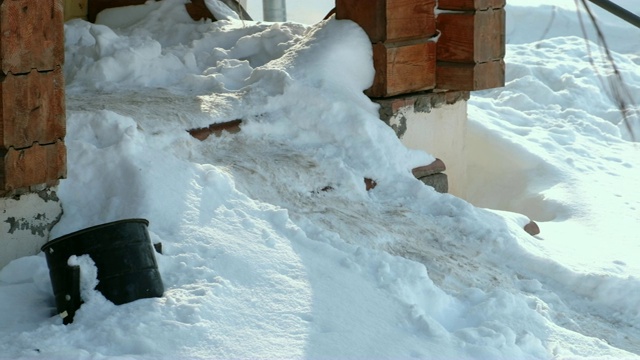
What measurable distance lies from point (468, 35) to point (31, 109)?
305 cm

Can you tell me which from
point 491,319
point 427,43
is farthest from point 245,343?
point 427,43

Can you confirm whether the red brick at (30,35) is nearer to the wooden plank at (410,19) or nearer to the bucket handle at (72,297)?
the bucket handle at (72,297)

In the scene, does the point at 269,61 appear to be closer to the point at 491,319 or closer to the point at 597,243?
the point at 597,243

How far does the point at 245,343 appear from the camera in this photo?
144 inches

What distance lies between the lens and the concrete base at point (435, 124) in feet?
20.7

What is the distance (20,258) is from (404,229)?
1.81 m

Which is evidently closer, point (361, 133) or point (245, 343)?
point (245, 343)

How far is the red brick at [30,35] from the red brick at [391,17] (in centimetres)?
238

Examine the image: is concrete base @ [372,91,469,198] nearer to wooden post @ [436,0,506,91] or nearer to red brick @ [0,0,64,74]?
wooden post @ [436,0,506,91]

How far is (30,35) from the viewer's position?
4074 mm

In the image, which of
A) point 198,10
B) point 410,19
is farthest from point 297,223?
point 198,10

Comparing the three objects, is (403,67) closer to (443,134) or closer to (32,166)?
(443,134)

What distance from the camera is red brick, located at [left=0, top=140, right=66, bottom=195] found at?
4078 mm

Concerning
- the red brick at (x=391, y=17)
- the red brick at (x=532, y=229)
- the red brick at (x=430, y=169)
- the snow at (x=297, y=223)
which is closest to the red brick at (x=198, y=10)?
the snow at (x=297, y=223)
